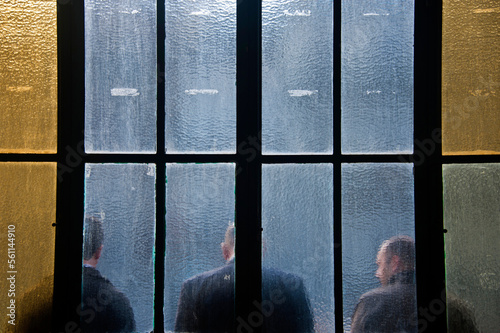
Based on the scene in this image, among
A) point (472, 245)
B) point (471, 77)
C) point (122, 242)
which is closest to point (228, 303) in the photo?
point (122, 242)

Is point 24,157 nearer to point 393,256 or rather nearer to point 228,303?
point 228,303

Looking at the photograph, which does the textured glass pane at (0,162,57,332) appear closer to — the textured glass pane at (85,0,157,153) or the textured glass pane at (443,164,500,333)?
the textured glass pane at (85,0,157,153)

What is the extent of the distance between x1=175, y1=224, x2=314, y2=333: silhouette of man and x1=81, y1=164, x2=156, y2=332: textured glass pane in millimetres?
174

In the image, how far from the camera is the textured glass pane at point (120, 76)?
154cm

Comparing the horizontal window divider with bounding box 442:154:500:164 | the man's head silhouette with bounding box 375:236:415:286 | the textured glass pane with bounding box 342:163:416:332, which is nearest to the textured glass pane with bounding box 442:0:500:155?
the horizontal window divider with bounding box 442:154:500:164

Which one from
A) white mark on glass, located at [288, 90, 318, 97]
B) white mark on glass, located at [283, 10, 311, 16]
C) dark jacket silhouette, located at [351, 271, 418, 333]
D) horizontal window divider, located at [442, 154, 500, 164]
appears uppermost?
white mark on glass, located at [283, 10, 311, 16]

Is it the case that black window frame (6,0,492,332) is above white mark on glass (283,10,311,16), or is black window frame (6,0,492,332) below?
below

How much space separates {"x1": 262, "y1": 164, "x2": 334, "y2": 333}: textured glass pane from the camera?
4.93 feet

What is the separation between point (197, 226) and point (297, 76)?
827mm

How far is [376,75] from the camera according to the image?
1554 millimetres

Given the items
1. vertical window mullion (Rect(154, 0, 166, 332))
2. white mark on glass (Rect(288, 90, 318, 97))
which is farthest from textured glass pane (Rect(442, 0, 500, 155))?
vertical window mullion (Rect(154, 0, 166, 332))

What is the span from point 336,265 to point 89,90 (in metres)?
1.38

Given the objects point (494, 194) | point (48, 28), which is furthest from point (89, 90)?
point (494, 194)

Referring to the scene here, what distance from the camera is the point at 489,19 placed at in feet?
5.04
